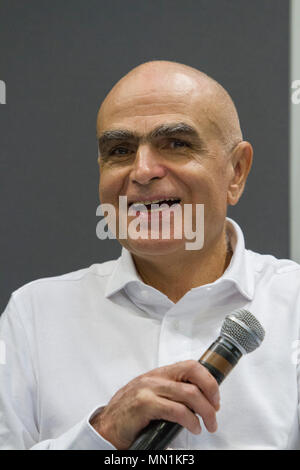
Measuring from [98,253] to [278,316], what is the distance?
522mm

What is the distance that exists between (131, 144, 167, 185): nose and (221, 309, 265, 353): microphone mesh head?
0.42 m

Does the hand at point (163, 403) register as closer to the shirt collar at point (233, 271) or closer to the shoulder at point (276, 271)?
the shirt collar at point (233, 271)

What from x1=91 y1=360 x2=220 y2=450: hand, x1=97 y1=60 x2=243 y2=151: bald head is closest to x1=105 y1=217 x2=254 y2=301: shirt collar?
x1=97 y1=60 x2=243 y2=151: bald head

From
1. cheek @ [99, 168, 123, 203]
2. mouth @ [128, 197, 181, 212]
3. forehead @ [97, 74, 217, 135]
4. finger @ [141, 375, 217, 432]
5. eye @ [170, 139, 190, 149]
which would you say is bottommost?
finger @ [141, 375, 217, 432]

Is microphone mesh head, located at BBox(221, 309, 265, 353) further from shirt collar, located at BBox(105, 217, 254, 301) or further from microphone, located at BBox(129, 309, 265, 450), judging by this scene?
shirt collar, located at BBox(105, 217, 254, 301)

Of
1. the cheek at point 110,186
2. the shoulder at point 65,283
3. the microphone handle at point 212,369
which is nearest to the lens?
the microphone handle at point 212,369

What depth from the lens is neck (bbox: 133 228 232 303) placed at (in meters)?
1.45

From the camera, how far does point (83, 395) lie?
1.34m

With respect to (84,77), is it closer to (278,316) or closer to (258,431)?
(278,316)

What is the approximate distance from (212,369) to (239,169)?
0.70 metres

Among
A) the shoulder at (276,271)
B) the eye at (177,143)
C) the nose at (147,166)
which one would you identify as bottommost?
the shoulder at (276,271)

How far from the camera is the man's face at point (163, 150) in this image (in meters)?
1.35

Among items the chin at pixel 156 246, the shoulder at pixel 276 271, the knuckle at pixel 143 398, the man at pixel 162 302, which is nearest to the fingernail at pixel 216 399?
the knuckle at pixel 143 398

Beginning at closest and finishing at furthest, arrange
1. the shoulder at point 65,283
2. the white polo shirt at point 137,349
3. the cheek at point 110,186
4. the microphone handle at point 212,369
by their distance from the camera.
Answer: the microphone handle at point 212,369 < the white polo shirt at point 137,349 < the cheek at point 110,186 < the shoulder at point 65,283
